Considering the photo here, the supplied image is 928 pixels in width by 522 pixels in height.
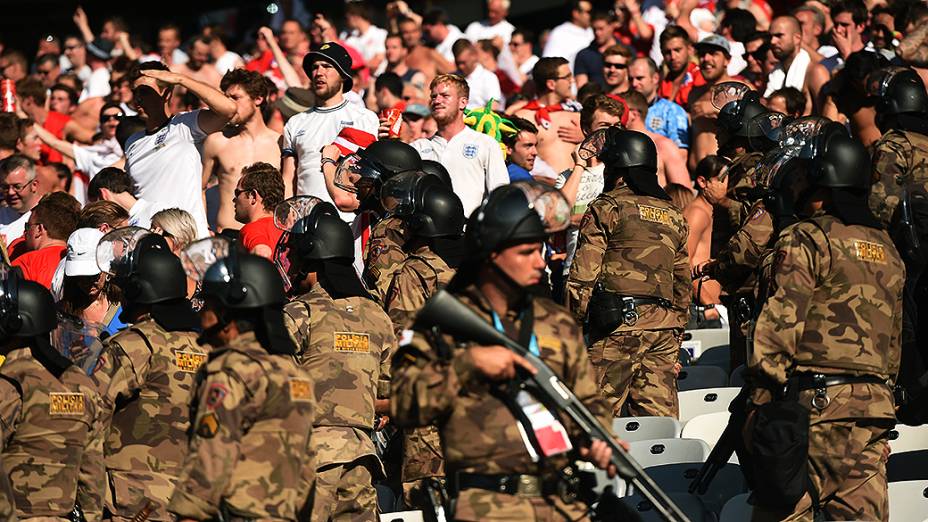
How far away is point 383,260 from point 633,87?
180 inches

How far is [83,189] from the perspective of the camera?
14.3 m

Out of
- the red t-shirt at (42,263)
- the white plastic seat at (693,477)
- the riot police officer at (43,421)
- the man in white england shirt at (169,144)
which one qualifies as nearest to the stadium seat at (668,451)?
the white plastic seat at (693,477)

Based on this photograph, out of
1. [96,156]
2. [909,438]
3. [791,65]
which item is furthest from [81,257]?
[791,65]

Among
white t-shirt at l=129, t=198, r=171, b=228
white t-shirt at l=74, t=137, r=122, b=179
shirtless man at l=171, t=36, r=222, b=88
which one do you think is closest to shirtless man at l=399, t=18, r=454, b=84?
shirtless man at l=171, t=36, r=222, b=88

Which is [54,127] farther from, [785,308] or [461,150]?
[785,308]

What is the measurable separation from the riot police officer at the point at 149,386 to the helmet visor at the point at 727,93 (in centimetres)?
420

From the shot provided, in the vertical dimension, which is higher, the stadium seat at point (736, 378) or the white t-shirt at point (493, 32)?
the stadium seat at point (736, 378)

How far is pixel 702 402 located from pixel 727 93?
2059 mm

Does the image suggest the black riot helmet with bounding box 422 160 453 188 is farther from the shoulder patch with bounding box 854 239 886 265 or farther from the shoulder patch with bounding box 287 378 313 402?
the shoulder patch with bounding box 287 378 313 402

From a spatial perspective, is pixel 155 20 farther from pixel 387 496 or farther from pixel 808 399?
pixel 808 399

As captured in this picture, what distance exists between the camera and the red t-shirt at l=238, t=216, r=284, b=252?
31.8 feet

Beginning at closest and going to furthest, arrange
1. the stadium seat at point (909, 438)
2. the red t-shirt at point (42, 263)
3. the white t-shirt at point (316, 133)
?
the stadium seat at point (909, 438)
the red t-shirt at point (42, 263)
the white t-shirt at point (316, 133)

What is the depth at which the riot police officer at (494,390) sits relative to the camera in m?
5.45

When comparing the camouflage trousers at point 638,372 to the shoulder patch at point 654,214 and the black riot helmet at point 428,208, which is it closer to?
the shoulder patch at point 654,214
